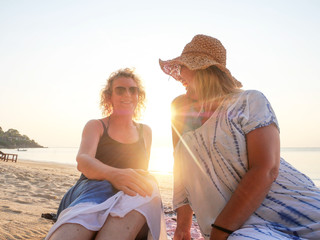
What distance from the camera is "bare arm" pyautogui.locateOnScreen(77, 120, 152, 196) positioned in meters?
2.07

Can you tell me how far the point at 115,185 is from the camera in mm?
2174

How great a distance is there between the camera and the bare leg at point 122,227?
1751 mm

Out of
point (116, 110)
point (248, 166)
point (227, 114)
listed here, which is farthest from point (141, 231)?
point (116, 110)

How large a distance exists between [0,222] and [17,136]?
10494 cm

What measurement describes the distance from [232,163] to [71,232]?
1179mm

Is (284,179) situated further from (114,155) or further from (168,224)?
(168,224)

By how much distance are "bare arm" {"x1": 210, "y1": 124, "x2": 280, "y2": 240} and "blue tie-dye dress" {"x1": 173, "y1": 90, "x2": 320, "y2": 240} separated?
64mm

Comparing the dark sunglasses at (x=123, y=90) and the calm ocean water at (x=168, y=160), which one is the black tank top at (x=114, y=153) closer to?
the dark sunglasses at (x=123, y=90)

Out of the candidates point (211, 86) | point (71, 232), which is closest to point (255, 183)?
point (211, 86)

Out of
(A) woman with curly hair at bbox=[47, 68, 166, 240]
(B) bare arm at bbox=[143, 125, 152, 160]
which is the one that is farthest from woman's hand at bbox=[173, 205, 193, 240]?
(B) bare arm at bbox=[143, 125, 152, 160]

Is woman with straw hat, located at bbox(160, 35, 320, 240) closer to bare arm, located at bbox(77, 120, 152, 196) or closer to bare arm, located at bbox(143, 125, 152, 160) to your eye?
bare arm, located at bbox(77, 120, 152, 196)

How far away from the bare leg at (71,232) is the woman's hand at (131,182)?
1.38 ft

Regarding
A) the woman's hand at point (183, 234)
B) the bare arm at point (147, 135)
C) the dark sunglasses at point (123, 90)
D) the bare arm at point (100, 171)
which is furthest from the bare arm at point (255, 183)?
the dark sunglasses at point (123, 90)

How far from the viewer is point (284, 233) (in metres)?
1.58
